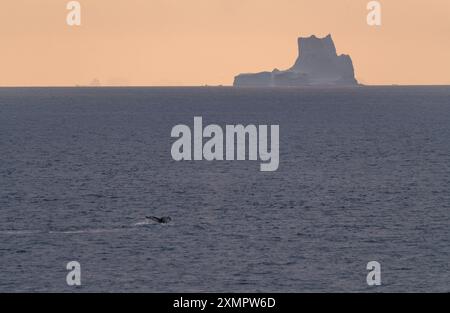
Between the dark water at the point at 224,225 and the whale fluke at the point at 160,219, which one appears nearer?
the dark water at the point at 224,225

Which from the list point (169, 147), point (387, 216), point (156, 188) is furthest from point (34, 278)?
point (169, 147)

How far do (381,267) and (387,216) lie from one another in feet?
81.9

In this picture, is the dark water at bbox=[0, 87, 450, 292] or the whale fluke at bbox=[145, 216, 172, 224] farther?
the whale fluke at bbox=[145, 216, 172, 224]

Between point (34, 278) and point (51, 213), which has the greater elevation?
point (51, 213)

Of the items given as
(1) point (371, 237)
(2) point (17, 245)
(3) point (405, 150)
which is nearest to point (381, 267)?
(1) point (371, 237)

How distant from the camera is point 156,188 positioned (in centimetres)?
12319

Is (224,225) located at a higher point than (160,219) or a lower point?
lower

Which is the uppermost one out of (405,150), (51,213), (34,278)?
(405,150)

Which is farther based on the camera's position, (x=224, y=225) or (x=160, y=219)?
(x=160, y=219)

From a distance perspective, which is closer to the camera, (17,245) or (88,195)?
(17,245)

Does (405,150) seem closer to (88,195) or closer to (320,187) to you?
(320,187)

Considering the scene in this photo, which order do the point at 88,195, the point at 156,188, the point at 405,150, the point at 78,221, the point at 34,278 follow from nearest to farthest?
the point at 34,278 → the point at 78,221 → the point at 88,195 → the point at 156,188 → the point at 405,150

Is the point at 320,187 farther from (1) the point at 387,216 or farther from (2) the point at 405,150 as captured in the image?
(2) the point at 405,150

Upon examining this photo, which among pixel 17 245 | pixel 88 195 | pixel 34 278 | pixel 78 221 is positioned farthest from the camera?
pixel 88 195
